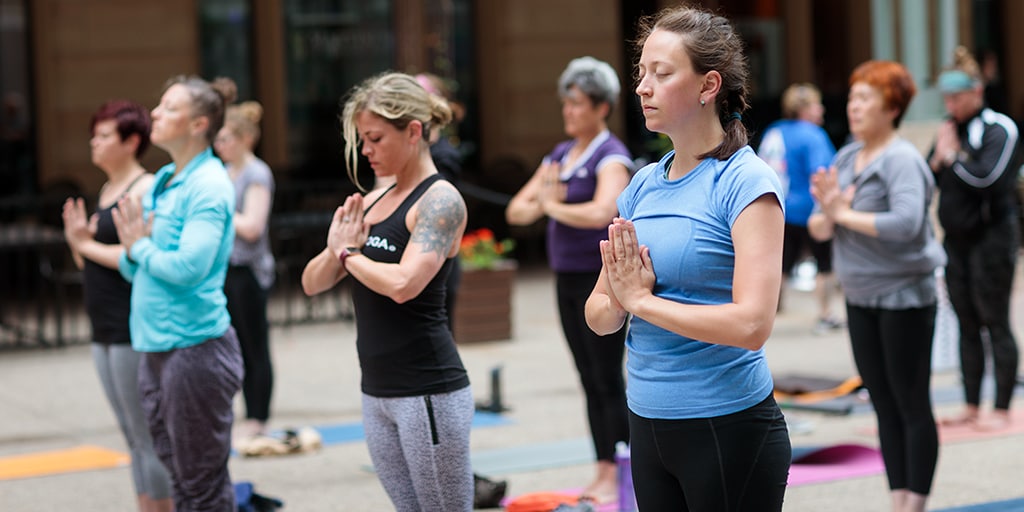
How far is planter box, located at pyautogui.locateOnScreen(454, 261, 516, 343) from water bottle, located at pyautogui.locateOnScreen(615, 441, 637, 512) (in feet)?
19.0

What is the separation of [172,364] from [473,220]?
11.5 meters

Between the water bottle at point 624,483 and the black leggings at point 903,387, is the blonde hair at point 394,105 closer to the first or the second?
the water bottle at point 624,483

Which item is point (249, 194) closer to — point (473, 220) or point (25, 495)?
point (25, 495)

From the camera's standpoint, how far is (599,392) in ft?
21.1

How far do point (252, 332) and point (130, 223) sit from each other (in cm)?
278

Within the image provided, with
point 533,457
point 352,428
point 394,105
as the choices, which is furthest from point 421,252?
point 352,428

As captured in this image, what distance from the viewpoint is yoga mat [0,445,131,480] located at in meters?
7.77

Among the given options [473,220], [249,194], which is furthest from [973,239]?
[473,220]

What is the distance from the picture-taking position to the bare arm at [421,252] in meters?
4.31

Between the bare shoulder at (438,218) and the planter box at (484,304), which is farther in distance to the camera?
the planter box at (484,304)

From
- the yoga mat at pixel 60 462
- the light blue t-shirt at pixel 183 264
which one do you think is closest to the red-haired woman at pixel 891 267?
the light blue t-shirt at pixel 183 264

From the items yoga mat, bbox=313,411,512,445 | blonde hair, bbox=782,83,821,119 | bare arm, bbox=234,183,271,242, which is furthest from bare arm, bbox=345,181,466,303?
blonde hair, bbox=782,83,821,119

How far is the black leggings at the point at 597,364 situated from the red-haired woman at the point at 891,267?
1074 millimetres

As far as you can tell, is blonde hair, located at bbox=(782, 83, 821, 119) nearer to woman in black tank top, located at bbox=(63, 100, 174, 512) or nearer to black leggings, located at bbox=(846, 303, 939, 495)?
black leggings, located at bbox=(846, 303, 939, 495)
